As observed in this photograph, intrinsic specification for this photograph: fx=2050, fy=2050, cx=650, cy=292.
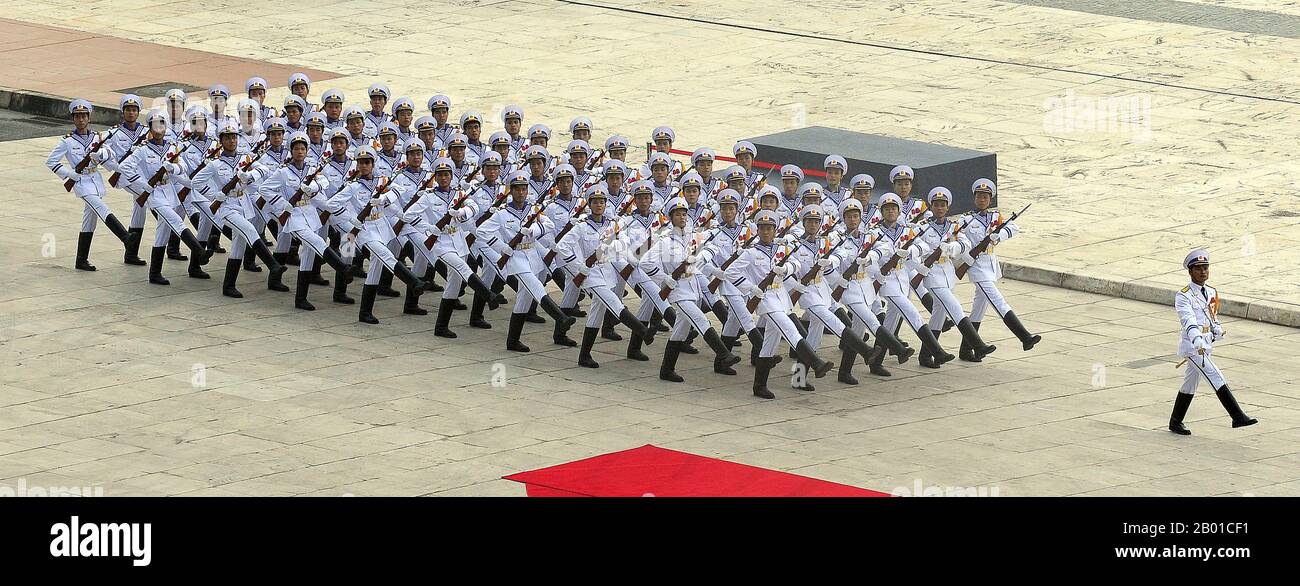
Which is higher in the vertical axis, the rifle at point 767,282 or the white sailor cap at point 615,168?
the white sailor cap at point 615,168

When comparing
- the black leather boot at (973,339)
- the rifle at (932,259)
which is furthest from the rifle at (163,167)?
the black leather boot at (973,339)

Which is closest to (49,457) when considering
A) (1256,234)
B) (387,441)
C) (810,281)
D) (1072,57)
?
(387,441)

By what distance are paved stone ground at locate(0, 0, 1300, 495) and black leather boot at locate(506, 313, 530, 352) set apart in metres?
0.21

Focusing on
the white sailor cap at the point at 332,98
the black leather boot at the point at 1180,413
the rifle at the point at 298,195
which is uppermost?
the white sailor cap at the point at 332,98

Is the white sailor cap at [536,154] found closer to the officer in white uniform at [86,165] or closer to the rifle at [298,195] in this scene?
the rifle at [298,195]

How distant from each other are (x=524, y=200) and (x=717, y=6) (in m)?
17.2

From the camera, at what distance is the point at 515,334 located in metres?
19.4

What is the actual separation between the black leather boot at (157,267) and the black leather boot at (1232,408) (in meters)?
11.1

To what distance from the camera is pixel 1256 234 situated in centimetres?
2362

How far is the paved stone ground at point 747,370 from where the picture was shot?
52.7 ft

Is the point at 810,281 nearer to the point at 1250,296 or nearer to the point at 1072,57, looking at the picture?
the point at 1250,296

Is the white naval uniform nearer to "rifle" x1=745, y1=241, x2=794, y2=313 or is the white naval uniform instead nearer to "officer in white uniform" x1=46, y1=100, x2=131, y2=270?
"rifle" x1=745, y1=241, x2=794, y2=313

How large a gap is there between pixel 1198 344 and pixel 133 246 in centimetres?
1174

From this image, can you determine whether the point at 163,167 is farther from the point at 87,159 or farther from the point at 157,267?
the point at 157,267
